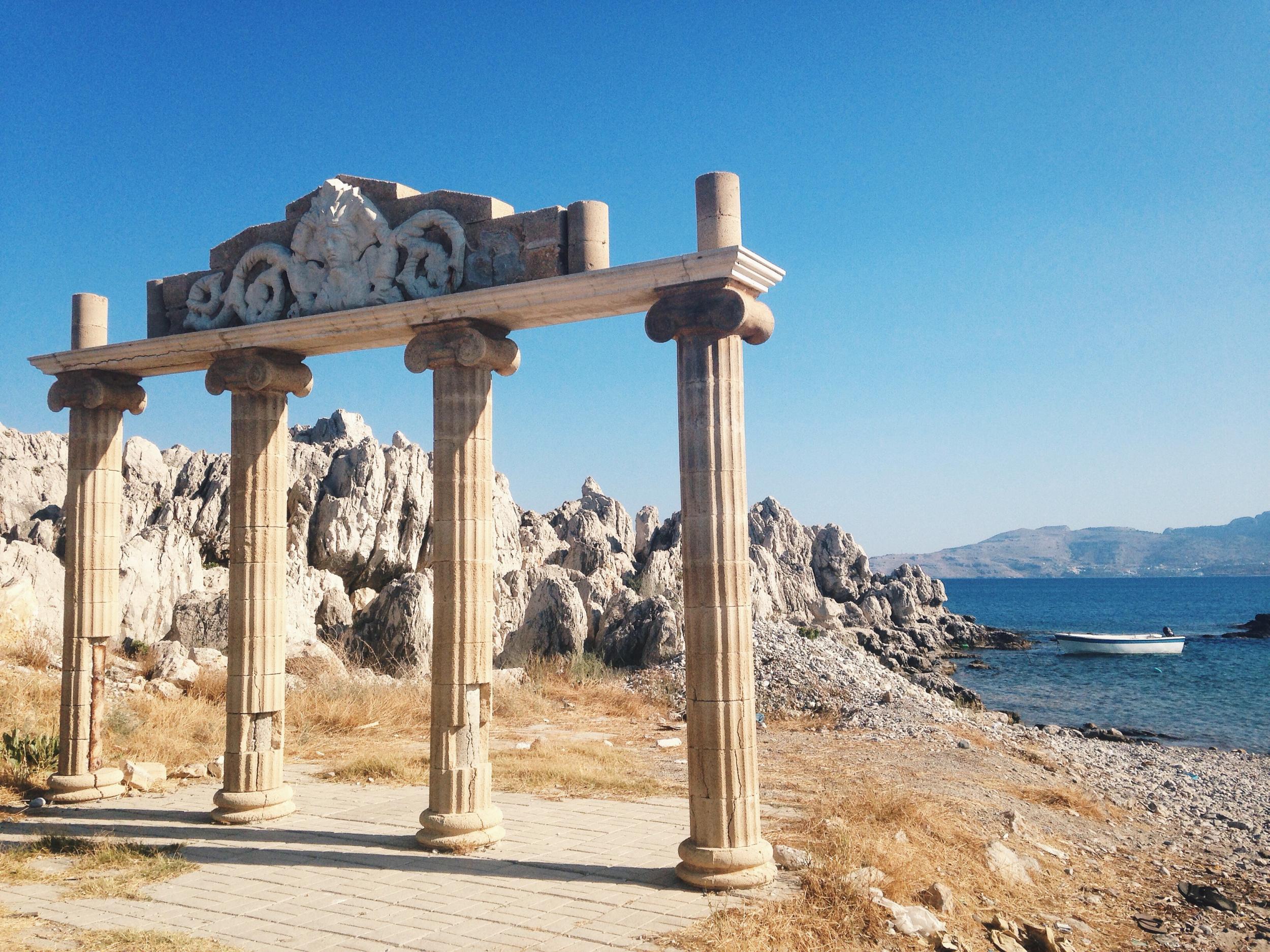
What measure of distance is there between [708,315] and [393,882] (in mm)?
5033

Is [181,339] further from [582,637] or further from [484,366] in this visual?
[582,637]

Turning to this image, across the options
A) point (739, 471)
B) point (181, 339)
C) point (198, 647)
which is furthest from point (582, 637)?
point (739, 471)

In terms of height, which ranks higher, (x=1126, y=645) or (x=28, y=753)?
(x=28, y=753)

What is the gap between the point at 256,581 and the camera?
9406mm

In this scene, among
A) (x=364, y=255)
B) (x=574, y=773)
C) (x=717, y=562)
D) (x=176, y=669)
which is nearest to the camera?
(x=717, y=562)

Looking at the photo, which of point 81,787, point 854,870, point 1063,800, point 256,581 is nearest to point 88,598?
point 81,787

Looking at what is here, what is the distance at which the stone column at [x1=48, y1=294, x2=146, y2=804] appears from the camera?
1018 cm

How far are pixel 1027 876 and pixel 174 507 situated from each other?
20834mm

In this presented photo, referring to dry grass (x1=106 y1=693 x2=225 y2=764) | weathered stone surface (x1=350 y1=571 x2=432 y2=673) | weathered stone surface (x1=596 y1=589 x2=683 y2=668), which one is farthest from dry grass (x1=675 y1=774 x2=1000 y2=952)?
weathered stone surface (x1=350 y1=571 x2=432 y2=673)

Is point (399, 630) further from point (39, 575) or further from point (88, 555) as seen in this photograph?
point (88, 555)

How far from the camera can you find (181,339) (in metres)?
9.58

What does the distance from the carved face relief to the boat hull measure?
151ft

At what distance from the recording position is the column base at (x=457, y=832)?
8.01m

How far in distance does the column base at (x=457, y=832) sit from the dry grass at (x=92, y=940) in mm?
2184
